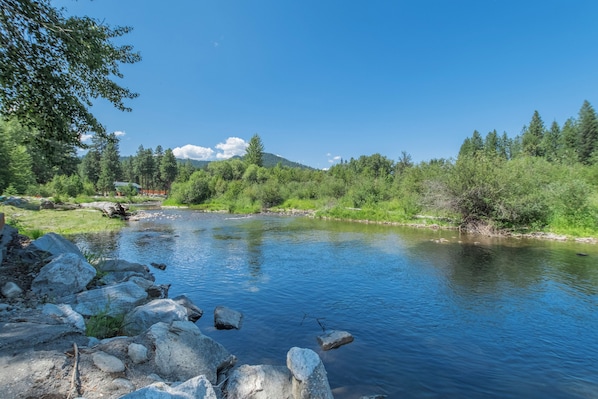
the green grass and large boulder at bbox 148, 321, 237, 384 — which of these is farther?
the green grass

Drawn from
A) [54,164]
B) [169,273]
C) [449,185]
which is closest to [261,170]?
[449,185]

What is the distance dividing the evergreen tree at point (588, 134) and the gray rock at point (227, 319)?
273ft

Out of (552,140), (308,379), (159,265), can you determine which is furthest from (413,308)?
(552,140)

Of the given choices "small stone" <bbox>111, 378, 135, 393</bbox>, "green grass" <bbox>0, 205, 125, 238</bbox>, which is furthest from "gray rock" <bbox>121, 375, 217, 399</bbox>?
"green grass" <bbox>0, 205, 125, 238</bbox>

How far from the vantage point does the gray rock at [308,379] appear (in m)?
5.23

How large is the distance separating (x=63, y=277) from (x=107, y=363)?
538cm

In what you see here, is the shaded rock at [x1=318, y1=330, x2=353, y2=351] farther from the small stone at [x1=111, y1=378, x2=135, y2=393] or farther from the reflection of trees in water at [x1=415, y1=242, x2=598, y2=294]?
the reflection of trees in water at [x1=415, y1=242, x2=598, y2=294]

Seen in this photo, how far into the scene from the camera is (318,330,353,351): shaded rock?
8.01 meters

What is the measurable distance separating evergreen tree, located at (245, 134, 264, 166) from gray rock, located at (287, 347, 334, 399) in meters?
90.3

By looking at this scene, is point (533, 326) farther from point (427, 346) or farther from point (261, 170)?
point (261, 170)

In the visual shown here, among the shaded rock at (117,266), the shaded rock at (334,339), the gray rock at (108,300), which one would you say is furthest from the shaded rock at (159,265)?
the shaded rock at (334,339)

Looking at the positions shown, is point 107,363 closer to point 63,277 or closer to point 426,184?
point 63,277

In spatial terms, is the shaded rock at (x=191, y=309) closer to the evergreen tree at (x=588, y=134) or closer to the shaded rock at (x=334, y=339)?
the shaded rock at (x=334, y=339)

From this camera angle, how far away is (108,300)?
800cm
